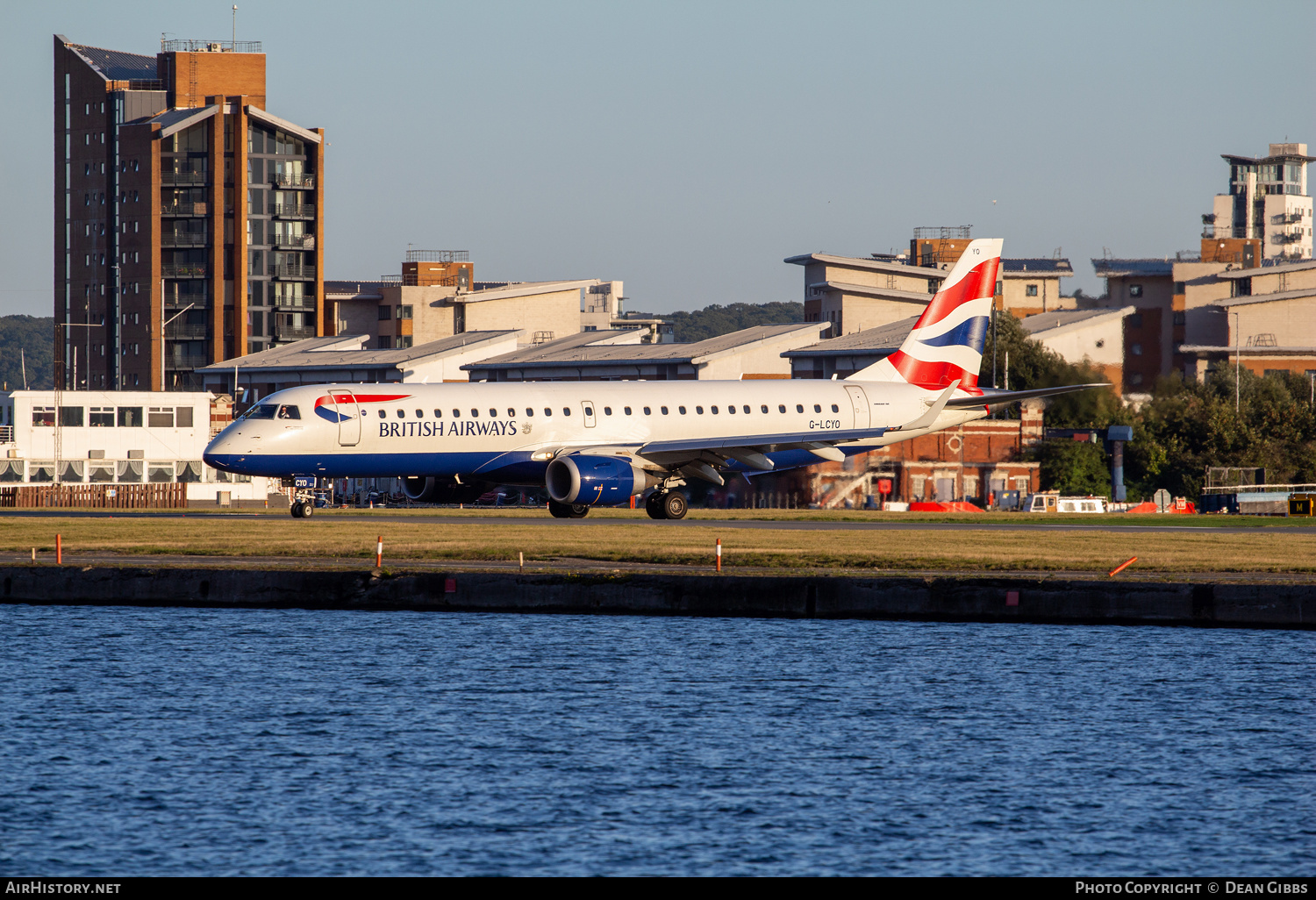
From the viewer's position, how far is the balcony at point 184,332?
474ft

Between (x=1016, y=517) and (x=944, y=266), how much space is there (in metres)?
94.7

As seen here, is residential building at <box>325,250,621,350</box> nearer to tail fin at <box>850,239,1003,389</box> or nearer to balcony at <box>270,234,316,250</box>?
balcony at <box>270,234,316,250</box>

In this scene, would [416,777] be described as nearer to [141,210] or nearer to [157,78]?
[141,210]

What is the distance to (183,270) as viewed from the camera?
5689 inches

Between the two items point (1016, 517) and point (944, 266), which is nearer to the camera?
point (1016, 517)

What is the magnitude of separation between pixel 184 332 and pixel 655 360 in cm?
5555

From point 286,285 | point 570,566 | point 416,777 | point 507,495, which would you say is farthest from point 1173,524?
point 286,285

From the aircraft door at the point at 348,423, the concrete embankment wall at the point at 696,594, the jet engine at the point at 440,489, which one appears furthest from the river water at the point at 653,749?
the jet engine at the point at 440,489

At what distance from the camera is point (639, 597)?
2962cm

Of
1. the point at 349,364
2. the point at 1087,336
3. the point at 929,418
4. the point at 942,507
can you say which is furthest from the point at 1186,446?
the point at 349,364

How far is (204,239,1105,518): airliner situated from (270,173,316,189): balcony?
3939 inches

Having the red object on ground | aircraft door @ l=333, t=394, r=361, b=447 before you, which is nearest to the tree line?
the red object on ground

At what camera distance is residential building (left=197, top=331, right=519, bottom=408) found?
393 ft

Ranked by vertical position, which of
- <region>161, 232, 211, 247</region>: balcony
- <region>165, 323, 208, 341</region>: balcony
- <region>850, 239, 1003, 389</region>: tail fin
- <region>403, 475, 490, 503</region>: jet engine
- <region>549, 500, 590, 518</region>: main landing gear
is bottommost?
<region>549, 500, 590, 518</region>: main landing gear
